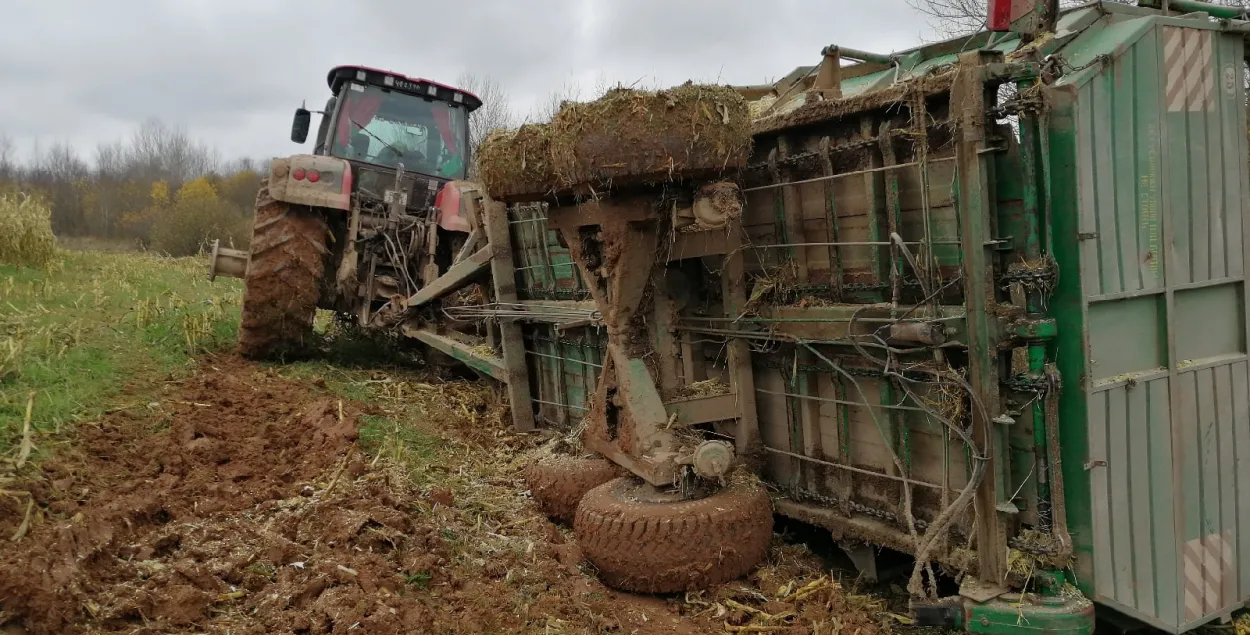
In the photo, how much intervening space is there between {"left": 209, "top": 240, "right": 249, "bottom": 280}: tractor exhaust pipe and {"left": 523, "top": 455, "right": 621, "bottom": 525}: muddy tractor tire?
4740 mm

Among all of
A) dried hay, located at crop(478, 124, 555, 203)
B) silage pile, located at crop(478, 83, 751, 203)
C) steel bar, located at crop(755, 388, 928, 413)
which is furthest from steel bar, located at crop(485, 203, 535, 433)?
silage pile, located at crop(478, 83, 751, 203)

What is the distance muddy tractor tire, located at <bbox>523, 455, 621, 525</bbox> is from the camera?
473 cm

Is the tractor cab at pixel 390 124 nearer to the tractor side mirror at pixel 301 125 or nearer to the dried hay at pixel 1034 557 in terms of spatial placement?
the tractor side mirror at pixel 301 125

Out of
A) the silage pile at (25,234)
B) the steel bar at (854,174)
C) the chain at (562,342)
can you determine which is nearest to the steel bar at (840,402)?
the steel bar at (854,174)

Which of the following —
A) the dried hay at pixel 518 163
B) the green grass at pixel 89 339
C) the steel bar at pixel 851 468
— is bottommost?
the steel bar at pixel 851 468

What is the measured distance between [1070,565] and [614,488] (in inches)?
78.0

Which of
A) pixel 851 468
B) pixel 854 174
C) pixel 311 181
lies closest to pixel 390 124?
pixel 311 181

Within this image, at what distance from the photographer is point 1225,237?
3.62 metres

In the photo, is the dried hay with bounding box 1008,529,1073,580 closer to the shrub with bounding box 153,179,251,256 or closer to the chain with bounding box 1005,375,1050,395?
the chain with bounding box 1005,375,1050,395

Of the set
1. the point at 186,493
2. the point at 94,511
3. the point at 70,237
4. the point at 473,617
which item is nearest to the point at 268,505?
the point at 186,493

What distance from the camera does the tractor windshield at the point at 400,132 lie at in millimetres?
8492

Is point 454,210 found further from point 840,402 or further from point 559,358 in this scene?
point 840,402

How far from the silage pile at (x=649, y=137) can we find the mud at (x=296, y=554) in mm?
1772

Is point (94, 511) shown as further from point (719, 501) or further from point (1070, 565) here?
point (1070, 565)
